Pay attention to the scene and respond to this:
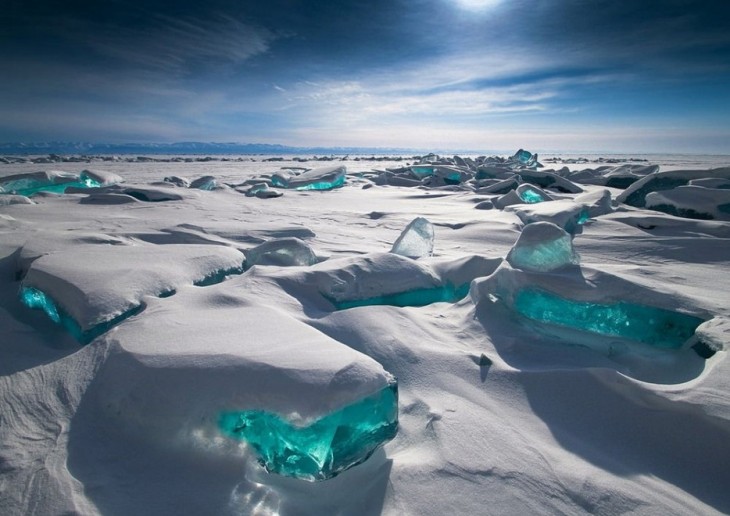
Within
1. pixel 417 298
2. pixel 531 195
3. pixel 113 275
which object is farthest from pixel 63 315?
pixel 531 195

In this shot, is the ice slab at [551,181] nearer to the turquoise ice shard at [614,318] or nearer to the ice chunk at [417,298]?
the ice chunk at [417,298]

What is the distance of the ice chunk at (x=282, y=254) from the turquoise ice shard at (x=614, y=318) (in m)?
1.04

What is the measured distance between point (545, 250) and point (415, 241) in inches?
31.0

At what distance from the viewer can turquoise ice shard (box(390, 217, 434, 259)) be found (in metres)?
2.29

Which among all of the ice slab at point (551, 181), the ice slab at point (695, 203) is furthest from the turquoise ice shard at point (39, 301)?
the ice slab at point (551, 181)

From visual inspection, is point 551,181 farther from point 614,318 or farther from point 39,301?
point 39,301

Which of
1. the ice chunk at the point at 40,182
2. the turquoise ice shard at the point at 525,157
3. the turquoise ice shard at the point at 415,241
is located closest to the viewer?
the turquoise ice shard at the point at 415,241

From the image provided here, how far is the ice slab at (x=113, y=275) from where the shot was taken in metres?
1.24

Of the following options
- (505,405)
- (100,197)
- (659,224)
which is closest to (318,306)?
(505,405)

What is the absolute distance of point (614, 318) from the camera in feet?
4.83

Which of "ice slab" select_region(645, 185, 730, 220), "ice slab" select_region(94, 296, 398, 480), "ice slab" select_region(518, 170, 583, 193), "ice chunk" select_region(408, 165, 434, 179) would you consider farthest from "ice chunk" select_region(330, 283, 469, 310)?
"ice chunk" select_region(408, 165, 434, 179)

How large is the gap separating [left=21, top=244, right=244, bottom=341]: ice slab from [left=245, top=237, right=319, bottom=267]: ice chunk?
79mm

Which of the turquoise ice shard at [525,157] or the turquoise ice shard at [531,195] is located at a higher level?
the turquoise ice shard at [525,157]

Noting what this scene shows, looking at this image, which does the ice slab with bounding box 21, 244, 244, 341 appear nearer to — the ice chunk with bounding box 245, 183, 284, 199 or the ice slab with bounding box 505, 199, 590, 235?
the ice slab with bounding box 505, 199, 590, 235
